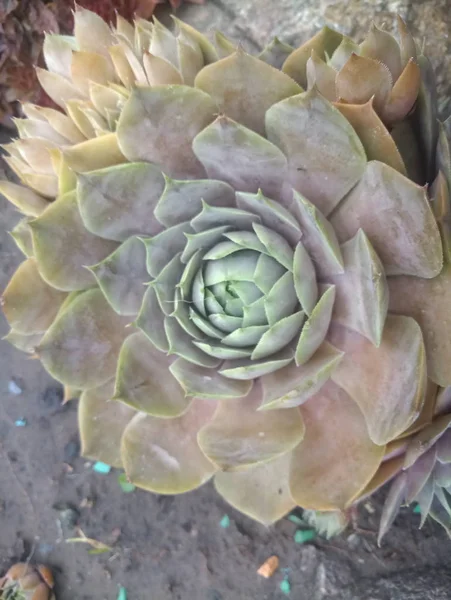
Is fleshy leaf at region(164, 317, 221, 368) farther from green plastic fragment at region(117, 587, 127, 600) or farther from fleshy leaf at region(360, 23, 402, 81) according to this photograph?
green plastic fragment at region(117, 587, 127, 600)

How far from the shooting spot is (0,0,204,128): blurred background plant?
1.36 meters

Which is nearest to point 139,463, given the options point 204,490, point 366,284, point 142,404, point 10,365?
point 142,404

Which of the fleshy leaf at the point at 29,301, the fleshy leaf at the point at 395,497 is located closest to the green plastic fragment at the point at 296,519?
the fleshy leaf at the point at 395,497

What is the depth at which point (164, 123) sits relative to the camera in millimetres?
706

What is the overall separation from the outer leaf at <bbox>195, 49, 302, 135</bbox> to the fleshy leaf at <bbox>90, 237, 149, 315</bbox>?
8.1 inches

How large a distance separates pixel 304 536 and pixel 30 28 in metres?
1.45

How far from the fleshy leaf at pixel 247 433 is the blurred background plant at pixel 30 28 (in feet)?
3.10

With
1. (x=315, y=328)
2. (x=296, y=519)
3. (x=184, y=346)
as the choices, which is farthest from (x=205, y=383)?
(x=296, y=519)

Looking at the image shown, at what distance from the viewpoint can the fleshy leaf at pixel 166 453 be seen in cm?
76

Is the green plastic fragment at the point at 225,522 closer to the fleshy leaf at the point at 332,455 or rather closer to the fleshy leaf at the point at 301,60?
the fleshy leaf at the point at 332,455

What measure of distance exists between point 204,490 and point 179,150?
94 centimetres

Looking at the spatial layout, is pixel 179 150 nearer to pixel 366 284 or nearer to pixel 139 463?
pixel 366 284

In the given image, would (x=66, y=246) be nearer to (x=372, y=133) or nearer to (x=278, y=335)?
(x=278, y=335)

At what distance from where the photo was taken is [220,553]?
1.35 metres
